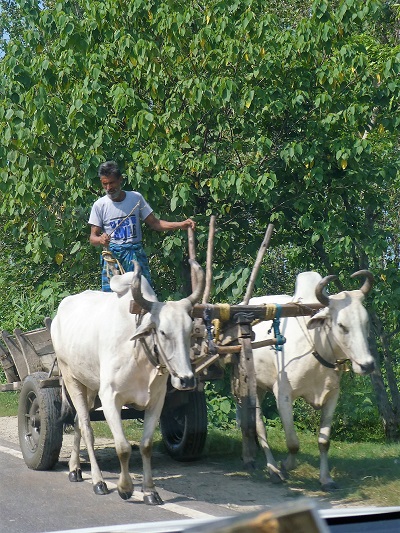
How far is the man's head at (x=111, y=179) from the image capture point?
7953 mm

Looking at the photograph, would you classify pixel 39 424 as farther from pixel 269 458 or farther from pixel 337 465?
pixel 337 465

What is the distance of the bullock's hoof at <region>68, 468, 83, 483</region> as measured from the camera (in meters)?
7.94

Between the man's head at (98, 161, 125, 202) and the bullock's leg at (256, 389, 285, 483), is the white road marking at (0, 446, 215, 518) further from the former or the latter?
the man's head at (98, 161, 125, 202)

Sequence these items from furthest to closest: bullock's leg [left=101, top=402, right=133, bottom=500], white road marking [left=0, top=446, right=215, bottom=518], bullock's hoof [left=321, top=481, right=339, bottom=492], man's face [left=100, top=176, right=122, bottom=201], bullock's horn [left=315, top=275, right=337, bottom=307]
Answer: man's face [left=100, top=176, right=122, bottom=201] → bullock's hoof [left=321, top=481, right=339, bottom=492] → bullock's horn [left=315, top=275, right=337, bottom=307] → bullock's leg [left=101, top=402, right=133, bottom=500] → white road marking [left=0, top=446, right=215, bottom=518]

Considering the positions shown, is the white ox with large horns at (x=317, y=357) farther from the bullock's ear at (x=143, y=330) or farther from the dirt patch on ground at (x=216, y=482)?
the bullock's ear at (x=143, y=330)

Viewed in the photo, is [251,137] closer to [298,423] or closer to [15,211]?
[15,211]

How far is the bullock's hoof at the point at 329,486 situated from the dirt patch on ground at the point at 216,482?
0.18m

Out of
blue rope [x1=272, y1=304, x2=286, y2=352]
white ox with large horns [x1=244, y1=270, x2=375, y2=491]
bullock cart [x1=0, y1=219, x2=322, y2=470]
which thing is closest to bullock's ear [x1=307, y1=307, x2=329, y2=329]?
white ox with large horns [x1=244, y1=270, x2=375, y2=491]

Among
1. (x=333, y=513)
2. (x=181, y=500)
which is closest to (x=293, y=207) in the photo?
(x=181, y=500)

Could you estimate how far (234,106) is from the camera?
9.67 meters

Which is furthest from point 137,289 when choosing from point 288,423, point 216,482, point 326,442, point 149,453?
point 326,442

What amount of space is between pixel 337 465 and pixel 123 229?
287 cm

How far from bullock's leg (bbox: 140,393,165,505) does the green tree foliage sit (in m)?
2.47

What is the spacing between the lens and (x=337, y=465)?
827cm
